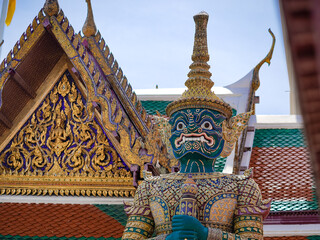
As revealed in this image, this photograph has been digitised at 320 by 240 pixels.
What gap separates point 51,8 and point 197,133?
6.86 feet

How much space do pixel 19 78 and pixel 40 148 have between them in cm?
69

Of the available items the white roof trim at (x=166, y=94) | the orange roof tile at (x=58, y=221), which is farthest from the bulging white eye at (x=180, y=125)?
the white roof trim at (x=166, y=94)

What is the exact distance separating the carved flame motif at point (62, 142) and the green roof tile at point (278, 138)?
2573mm

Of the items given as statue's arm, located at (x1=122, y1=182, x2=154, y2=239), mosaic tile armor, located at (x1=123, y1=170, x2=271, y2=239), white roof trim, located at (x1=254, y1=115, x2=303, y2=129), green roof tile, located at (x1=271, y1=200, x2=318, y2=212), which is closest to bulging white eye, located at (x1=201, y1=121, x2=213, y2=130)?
mosaic tile armor, located at (x1=123, y1=170, x2=271, y2=239)

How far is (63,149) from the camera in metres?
4.96

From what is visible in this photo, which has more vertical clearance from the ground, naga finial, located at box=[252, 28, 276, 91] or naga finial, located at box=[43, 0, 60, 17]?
naga finial, located at box=[252, 28, 276, 91]

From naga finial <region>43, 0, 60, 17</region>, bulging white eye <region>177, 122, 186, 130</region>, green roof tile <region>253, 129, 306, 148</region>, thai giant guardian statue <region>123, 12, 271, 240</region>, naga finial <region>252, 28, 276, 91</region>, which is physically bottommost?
thai giant guardian statue <region>123, 12, 271, 240</region>

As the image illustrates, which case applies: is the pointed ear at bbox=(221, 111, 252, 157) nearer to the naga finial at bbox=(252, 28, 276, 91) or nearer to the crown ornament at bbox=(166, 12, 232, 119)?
the crown ornament at bbox=(166, 12, 232, 119)

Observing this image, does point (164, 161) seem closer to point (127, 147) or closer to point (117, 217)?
point (127, 147)

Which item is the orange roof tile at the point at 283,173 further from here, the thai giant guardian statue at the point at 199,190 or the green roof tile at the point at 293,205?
the thai giant guardian statue at the point at 199,190

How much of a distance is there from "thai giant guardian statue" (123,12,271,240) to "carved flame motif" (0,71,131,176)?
0.99 meters

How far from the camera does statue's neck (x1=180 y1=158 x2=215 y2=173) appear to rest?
384 cm

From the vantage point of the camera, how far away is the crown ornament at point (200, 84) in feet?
13.0

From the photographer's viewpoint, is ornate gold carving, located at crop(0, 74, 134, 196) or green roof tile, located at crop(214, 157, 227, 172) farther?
green roof tile, located at crop(214, 157, 227, 172)
